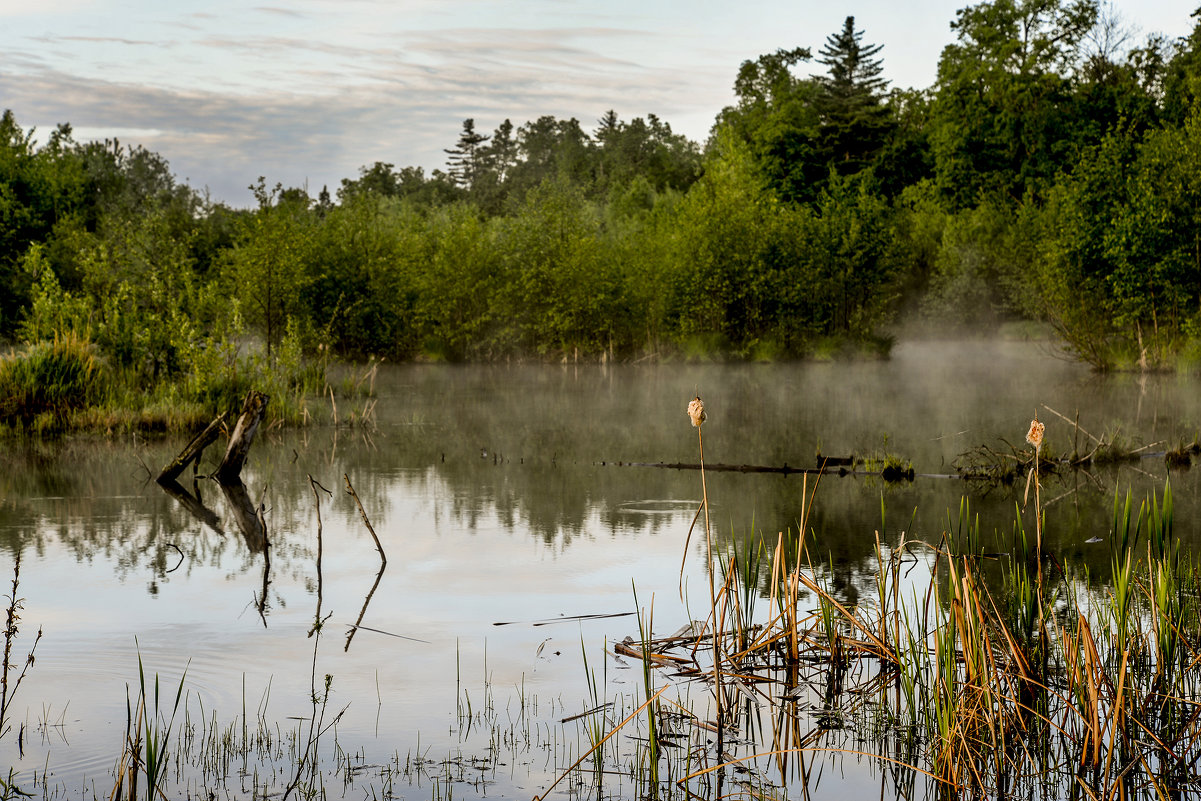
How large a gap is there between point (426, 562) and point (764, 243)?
35.9 m

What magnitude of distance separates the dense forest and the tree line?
0.36 feet

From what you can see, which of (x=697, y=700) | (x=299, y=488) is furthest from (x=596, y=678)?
(x=299, y=488)

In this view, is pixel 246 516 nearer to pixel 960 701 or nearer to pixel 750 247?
pixel 960 701

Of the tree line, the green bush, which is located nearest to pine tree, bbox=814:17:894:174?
the tree line

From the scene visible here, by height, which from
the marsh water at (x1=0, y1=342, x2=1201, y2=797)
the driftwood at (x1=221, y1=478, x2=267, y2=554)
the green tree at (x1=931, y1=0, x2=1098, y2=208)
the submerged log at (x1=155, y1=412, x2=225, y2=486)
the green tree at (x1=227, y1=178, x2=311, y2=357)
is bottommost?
the driftwood at (x1=221, y1=478, x2=267, y2=554)

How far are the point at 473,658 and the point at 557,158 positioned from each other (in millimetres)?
100604

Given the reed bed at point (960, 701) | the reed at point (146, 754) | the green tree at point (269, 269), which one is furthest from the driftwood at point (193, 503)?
the green tree at point (269, 269)

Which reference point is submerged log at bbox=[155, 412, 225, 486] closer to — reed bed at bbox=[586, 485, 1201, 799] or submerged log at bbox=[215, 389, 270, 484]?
submerged log at bbox=[215, 389, 270, 484]

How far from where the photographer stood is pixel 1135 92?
63.8 m

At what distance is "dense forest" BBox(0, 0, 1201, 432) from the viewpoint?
994 inches

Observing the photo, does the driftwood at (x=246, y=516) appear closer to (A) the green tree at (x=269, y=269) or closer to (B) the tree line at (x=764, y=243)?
(B) the tree line at (x=764, y=243)

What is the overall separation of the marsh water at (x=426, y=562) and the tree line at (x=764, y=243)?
6060 mm

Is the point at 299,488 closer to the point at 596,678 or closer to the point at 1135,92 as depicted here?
the point at 596,678

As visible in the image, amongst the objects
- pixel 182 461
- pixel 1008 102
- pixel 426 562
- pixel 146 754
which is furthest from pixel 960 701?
pixel 1008 102
